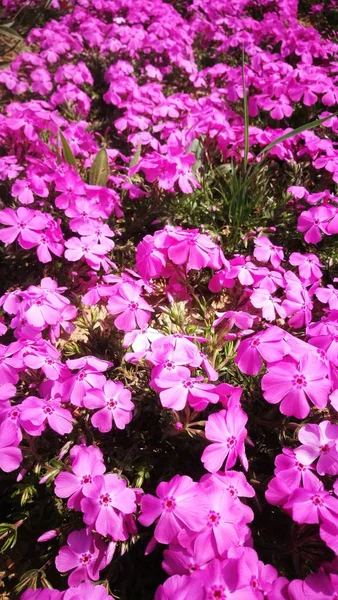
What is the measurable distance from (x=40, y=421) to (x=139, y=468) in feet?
1.48

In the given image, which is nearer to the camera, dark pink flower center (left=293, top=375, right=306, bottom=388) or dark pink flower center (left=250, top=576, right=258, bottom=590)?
dark pink flower center (left=250, top=576, right=258, bottom=590)

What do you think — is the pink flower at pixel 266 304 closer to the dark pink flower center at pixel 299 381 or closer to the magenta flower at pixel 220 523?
the dark pink flower center at pixel 299 381

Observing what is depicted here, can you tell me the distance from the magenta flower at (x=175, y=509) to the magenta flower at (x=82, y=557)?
0.22 metres

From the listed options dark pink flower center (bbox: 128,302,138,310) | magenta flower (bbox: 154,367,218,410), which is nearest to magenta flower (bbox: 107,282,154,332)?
dark pink flower center (bbox: 128,302,138,310)

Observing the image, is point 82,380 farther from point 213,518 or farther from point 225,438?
point 213,518

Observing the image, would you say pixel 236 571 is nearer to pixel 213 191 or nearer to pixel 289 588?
pixel 289 588

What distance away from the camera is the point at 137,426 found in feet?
6.12

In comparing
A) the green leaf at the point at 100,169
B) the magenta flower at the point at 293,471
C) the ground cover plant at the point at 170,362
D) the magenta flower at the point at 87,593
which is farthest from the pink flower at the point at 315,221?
the magenta flower at the point at 87,593

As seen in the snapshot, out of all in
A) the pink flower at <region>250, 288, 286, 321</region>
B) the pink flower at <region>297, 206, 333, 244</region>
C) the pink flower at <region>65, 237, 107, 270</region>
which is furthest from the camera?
the pink flower at <region>297, 206, 333, 244</region>

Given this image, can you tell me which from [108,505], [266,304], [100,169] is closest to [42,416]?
[108,505]

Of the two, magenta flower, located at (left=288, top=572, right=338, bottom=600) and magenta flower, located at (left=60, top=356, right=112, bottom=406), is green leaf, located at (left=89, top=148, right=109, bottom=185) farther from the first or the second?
Result: magenta flower, located at (left=288, top=572, right=338, bottom=600)

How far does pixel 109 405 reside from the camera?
1.58 metres

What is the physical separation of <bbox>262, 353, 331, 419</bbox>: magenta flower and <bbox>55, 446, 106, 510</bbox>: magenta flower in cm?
63

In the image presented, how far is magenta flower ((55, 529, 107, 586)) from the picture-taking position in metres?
1.38
